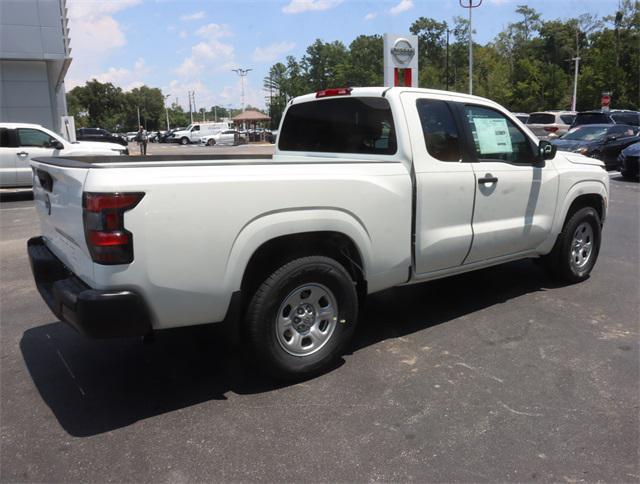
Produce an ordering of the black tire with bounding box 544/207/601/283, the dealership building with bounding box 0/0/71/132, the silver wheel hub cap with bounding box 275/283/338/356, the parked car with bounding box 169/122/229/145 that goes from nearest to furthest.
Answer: the silver wheel hub cap with bounding box 275/283/338/356 → the black tire with bounding box 544/207/601/283 → the dealership building with bounding box 0/0/71/132 → the parked car with bounding box 169/122/229/145

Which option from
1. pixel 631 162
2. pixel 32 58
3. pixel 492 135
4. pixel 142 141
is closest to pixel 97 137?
pixel 142 141

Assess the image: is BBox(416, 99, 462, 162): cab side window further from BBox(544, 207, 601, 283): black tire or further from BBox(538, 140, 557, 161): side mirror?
BBox(544, 207, 601, 283): black tire

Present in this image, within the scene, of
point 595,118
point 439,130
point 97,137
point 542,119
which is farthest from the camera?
point 97,137

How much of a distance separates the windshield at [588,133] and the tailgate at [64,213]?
17158mm

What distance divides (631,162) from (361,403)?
14488mm

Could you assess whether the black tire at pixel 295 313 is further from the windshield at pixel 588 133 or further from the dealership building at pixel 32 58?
the dealership building at pixel 32 58

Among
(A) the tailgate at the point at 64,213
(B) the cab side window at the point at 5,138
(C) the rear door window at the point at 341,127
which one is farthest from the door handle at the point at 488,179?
(B) the cab side window at the point at 5,138

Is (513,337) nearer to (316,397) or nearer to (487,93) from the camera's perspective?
(316,397)

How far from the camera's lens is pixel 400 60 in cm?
1725

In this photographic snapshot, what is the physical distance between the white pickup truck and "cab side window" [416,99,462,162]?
0.01 metres

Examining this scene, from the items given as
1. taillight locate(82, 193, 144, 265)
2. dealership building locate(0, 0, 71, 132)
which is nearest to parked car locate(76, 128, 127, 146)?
dealership building locate(0, 0, 71, 132)

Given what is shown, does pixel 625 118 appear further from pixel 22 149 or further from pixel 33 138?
pixel 22 149

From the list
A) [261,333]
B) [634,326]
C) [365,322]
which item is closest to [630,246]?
[634,326]

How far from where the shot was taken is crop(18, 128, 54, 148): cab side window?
1309cm
